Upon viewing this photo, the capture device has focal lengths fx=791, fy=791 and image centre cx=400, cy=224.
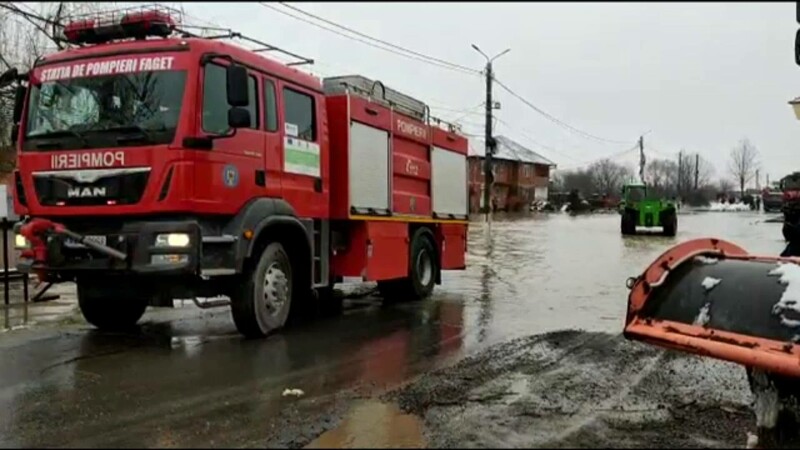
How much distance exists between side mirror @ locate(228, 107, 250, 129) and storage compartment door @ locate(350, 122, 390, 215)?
2.39m

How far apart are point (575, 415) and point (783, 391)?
1.36m

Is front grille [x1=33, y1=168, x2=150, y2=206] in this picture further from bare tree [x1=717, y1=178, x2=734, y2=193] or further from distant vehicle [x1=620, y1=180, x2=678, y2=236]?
bare tree [x1=717, y1=178, x2=734, y2=193]

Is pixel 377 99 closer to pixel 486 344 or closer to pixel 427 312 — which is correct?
pixel 427 312

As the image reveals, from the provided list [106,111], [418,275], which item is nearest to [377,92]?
[418,275]

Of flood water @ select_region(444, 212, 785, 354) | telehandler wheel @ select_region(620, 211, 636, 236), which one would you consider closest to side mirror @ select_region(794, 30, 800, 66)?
flood water @ select_region(444, 212, 785, 354)

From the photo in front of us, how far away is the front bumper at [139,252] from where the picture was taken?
6.93 m

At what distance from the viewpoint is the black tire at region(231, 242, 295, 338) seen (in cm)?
788

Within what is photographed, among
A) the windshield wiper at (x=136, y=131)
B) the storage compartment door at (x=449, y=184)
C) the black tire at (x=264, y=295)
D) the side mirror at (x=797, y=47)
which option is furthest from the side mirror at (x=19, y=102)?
the side mirror at (x=797, y=47)

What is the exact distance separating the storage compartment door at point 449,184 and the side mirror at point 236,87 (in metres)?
5.30

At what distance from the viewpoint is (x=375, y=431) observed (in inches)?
184

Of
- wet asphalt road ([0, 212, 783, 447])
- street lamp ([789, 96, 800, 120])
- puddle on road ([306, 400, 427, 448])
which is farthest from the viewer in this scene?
street lamp ([789, 96, 800, 120])

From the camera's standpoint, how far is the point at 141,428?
489 centimetres

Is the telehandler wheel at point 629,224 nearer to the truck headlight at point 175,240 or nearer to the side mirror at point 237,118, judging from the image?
the side mirror at point 237,118

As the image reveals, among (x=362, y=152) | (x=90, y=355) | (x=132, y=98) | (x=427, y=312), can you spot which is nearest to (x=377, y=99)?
(x=362, y=152)
